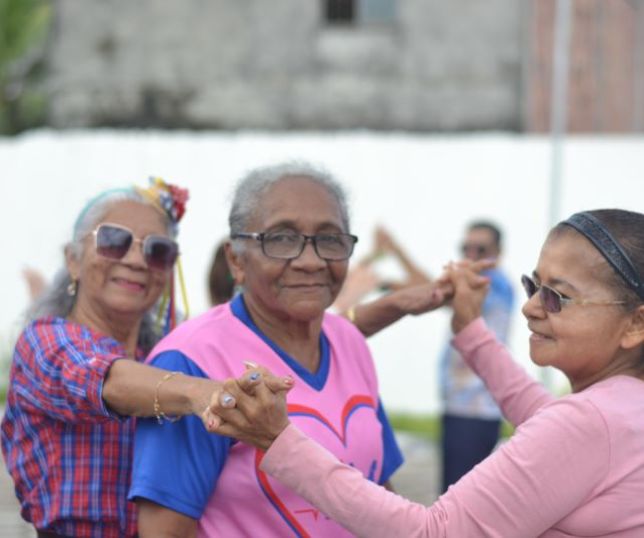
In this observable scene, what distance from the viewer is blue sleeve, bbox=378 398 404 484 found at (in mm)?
3178

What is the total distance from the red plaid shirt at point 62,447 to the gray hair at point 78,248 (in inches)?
10.9

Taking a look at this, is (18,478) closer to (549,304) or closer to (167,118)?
(549,304)

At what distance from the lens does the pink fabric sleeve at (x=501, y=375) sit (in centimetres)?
309

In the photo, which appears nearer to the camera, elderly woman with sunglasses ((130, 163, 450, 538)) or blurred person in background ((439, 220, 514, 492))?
elderly woman with sunglasses ((130, 163, 450, 538))

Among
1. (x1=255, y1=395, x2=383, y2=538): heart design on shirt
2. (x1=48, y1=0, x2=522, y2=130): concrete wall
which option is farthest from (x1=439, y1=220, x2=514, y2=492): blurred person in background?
(x1=48, y1=0, x2=522, y2=130): concrete wall

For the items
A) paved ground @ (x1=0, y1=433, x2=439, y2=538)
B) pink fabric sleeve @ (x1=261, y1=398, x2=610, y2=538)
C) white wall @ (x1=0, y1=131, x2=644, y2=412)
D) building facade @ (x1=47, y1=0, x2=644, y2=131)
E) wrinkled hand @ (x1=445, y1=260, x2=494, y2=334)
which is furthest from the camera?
building facade @ (x1=47, y1=0, x2=644, y2=131)

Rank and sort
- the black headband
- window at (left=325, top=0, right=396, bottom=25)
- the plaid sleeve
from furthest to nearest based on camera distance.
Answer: window at (left=325, top=0, right=396, bottom=25), the plaid sleeve, the black headband

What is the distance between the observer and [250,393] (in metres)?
2.35

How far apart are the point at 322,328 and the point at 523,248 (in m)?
8.22

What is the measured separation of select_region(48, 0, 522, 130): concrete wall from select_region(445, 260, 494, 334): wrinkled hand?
35.7ft

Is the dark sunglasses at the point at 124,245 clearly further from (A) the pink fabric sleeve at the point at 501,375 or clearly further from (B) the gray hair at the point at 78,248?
(A) the pink fabric sleeve at the point at 501,375

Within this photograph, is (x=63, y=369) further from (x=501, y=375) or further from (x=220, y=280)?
(x=220, y=280)

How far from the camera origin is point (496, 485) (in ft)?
7.64

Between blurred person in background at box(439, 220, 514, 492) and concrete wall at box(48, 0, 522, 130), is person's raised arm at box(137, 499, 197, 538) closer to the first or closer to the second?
blurred person in background at box(439, 220, 514, 492)
